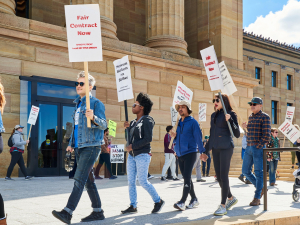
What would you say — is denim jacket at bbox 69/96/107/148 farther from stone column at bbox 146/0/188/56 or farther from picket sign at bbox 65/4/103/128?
stone column at bbox 146/0/188/56

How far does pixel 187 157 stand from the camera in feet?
21.3

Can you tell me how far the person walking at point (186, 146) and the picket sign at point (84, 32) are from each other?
2.01 m

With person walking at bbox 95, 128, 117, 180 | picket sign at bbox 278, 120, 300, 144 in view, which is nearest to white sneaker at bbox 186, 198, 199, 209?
person walking at bbox 95, 128, 117, 180

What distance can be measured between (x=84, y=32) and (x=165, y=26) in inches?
594

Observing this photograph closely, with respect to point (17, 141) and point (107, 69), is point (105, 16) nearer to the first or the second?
point (107, 69)

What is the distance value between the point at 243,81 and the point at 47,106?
1312 cm

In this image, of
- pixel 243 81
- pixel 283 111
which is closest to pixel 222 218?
pixel 243 81

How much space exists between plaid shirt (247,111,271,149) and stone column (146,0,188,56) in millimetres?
12664

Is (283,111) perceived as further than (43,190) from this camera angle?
Yes

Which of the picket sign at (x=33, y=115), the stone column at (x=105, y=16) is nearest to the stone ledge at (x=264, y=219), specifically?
the picket sign at (x=33, y=115)

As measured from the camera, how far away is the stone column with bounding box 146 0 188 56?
19.9 meters

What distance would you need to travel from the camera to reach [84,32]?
557 cm

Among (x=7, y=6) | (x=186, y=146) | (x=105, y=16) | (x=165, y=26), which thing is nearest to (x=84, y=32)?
(x=186, y=146)

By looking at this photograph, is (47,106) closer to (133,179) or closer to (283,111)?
(133,179)
